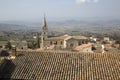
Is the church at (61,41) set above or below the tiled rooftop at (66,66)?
below

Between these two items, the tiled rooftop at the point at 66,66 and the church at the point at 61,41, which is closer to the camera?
the tiled rooftop at the point at 66,66

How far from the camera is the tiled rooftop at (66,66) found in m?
17.2

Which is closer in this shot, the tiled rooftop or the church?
the tiled rooftop

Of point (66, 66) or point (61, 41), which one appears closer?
Result: point (66, 66)

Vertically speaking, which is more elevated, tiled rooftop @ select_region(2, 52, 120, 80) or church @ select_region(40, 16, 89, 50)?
tiled rooftop @ select_region(2, 52, 120, 80)

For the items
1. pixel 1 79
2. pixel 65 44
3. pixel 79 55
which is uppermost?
pixel 79 55

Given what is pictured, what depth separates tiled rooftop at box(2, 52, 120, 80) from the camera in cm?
1722

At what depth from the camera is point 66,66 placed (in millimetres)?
18188

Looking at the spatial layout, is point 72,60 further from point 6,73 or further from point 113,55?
point 6,73

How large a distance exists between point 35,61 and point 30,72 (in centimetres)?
130

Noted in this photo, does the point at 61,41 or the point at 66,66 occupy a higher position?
the point at 66,66

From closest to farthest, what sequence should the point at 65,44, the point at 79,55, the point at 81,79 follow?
the point at 81,79
the point at 79,55
the point at 65,44

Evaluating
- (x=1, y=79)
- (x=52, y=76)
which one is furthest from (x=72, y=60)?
(x=1, y=79)

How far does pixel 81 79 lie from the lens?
16.8 m
